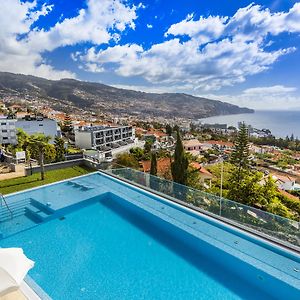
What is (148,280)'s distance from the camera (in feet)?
17.9

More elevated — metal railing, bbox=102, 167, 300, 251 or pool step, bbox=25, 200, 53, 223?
metal railing, bbox=102, 167, 300, 251

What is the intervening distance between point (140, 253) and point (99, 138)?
42374 mm

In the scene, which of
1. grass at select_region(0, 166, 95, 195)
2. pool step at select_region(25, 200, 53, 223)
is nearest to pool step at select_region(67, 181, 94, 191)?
grass at select_region(0, 166, 95, 195)

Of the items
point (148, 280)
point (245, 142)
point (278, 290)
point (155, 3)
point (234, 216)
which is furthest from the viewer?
point (245, 142)

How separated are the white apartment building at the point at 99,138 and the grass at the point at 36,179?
31.3m

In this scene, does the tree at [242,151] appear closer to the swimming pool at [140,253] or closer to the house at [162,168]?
the house at [162,168]

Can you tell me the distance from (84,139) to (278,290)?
44857 mm

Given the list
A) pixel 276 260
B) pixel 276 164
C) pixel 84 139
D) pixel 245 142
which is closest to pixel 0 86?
pixel 84 139

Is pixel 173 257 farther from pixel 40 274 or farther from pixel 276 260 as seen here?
pixel 40 274

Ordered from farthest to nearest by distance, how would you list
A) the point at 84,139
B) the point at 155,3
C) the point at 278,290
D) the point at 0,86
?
the point at 0,86 → the point at 84,139 → the point at 155,3 → the point at 278,290

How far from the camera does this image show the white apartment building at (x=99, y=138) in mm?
46125

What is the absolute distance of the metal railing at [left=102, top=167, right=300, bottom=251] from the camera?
232 inches

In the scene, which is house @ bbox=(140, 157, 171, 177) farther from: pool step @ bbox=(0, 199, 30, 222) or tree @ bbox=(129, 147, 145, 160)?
pool step @ bbox=(0, 199, 30, 222)

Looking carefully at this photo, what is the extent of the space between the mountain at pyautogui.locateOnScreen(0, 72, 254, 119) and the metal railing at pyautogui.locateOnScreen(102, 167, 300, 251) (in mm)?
125860
